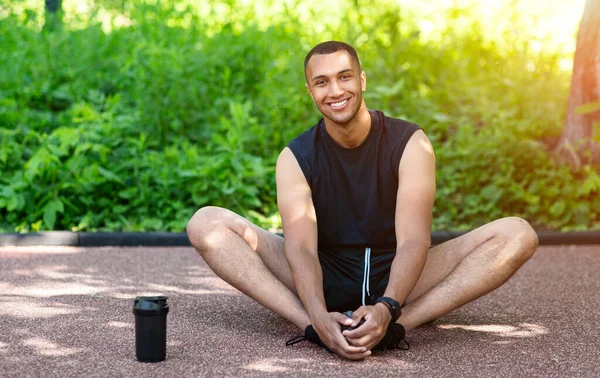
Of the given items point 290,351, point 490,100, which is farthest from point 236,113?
point 290,351

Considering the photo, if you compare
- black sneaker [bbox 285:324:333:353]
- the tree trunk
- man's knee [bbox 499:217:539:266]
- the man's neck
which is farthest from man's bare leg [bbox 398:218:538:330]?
the tree trunk

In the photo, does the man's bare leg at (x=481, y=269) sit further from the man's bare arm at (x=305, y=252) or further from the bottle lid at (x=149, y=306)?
the bottle lid at (x=149, y=306)

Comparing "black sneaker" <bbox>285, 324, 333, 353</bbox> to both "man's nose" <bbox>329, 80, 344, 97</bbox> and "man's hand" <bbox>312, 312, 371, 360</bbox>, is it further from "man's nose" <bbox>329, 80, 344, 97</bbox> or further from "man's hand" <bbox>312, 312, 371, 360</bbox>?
"man's nose" <bbox>329, 80, 344, 97</bbox>

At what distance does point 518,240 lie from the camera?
434 centimetres

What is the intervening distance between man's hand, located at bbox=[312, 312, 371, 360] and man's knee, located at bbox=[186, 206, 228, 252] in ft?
2.64

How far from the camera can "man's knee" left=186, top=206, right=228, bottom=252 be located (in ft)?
14.5

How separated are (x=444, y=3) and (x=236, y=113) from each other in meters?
4.68

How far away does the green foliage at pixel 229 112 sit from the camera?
8227mm

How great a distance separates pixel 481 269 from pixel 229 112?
5607 mm

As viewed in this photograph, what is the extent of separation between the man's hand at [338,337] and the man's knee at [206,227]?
2.64 ft

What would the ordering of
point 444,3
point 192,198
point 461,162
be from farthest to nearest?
point 444,3, point 461,162, point 192,198

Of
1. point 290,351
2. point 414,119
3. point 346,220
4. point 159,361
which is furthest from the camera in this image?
point 414,119

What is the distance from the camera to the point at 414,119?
9508 mm

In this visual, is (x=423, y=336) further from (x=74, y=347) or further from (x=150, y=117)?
(x=150, y=117)
